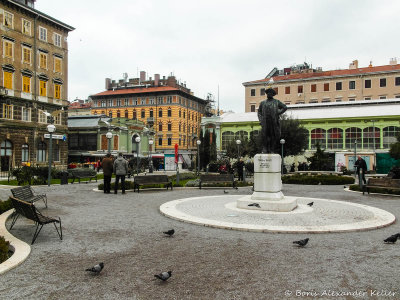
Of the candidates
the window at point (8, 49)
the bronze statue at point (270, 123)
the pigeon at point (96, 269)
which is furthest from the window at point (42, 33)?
the pigeon at point (96, 269)

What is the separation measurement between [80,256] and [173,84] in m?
64.6

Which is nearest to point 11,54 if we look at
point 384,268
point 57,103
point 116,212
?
point 57,103

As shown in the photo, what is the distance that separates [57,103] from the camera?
39.7 meters

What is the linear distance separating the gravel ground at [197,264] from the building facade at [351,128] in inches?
1216

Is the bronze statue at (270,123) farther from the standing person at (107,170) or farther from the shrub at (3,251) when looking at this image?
the shrub at (3,251)

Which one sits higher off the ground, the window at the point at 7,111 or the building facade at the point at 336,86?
the building facade at the point at 336,86

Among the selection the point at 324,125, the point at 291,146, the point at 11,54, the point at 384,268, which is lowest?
the point at 384,268

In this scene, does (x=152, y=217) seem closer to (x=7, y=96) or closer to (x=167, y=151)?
(x=7, y=96)

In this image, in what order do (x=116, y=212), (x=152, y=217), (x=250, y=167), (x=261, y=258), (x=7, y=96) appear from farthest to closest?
(x=7, y=96) < (x=250, y=167) < (x=116, y=212) < (x=152, y=217) < (x=261, y=258)

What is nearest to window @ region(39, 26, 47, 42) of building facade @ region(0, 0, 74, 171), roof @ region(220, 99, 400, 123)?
building facade @ region(0, 0, 74, 171)

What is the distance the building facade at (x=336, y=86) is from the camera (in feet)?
175

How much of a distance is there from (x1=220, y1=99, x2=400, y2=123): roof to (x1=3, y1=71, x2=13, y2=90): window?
2757cm

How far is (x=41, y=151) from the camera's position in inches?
1492

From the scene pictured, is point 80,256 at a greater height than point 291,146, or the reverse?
point 291,146
